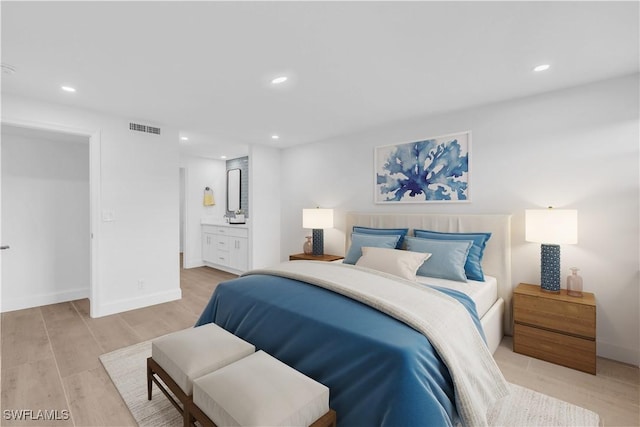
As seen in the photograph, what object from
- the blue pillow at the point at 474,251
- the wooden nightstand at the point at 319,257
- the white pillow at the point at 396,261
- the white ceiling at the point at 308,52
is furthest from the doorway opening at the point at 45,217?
the blue pillow at the point at 474,251

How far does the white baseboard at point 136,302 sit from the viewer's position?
3502 millimetres

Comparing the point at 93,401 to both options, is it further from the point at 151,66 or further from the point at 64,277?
the point at 64,277

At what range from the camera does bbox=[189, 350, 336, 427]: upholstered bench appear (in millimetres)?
1239

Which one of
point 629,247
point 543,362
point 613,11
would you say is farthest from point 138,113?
point 629,247

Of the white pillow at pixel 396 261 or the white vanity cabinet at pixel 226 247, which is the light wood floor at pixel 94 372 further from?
the white vanity cabinet at pixel 226 247

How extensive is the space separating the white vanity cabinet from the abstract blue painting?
2556 mm

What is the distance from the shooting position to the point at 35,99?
3023mm

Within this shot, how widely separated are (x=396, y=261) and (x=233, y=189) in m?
4.79

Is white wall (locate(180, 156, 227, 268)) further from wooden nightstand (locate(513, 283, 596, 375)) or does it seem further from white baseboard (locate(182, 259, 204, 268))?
wooden nightstand (locate(513, 283, 596, 375))

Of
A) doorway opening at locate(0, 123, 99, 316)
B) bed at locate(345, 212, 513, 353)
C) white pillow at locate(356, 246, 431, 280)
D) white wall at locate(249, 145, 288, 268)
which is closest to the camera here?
bed at locate(345, 212, 513, 353)

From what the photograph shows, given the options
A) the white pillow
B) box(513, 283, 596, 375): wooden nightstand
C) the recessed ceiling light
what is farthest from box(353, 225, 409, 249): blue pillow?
the recessed ceiling light

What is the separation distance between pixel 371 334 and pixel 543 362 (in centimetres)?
197

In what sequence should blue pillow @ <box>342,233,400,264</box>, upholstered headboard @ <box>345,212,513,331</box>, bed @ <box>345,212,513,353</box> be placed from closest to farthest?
bed @ <box>345,212,513,353</box>, upholstered headboard @ <box>345,212,513,331</box>, blue pillow @ <box>342,233,400,264</box>

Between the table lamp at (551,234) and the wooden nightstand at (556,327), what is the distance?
14 cm
